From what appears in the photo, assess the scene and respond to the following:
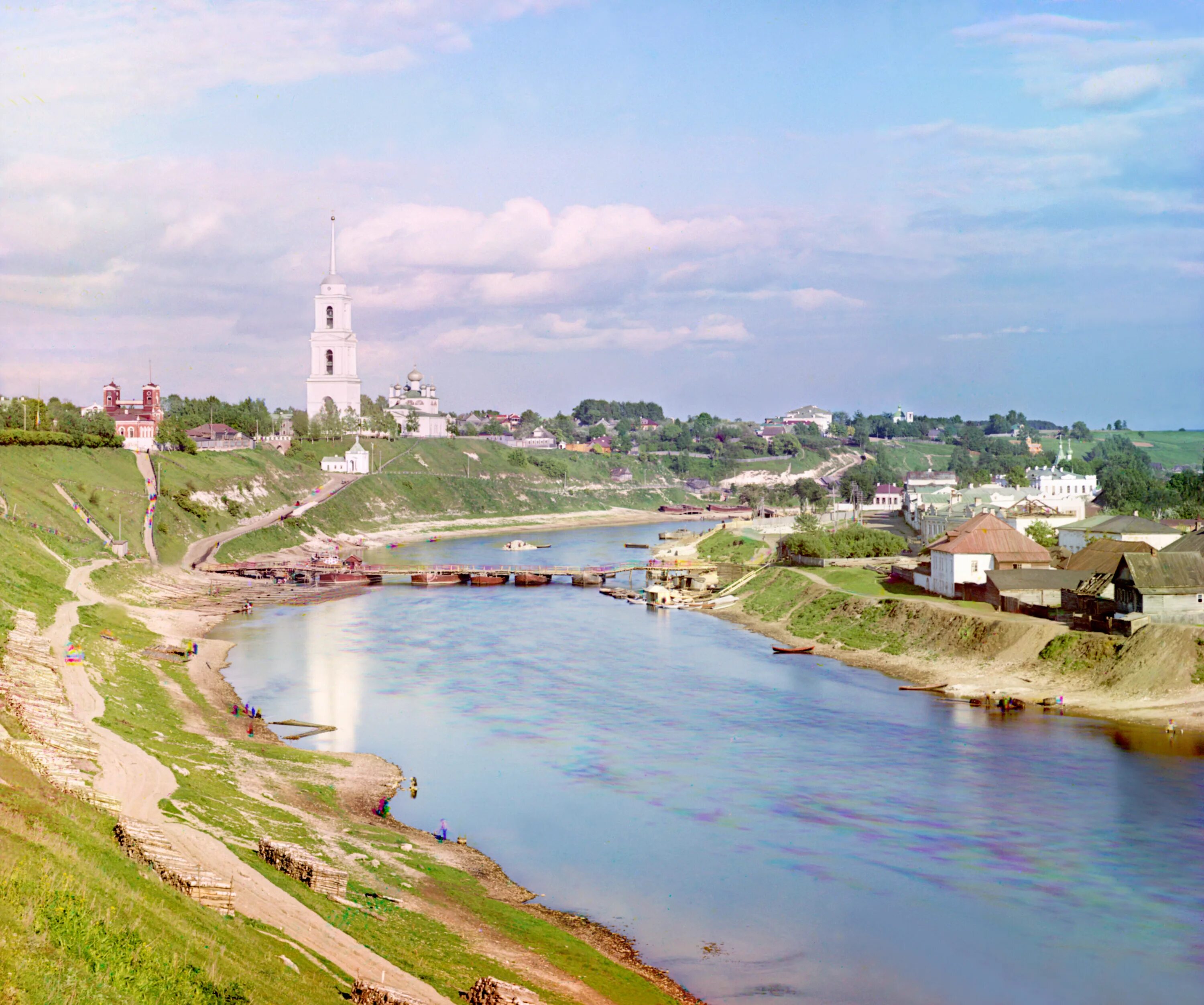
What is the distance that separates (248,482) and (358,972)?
120m

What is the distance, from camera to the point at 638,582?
107m

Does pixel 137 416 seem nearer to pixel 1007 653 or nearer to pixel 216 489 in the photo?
pixel 216 489

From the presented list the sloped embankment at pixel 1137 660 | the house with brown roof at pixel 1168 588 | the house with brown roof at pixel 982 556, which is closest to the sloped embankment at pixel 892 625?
the sloped embankment at pixel 1137 660

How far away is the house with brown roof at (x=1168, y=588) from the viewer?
55344 millimetres

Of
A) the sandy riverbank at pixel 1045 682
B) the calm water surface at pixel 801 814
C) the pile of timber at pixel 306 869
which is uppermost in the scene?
the pile of timber at pixel 306 869

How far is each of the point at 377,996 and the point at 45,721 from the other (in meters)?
19.8

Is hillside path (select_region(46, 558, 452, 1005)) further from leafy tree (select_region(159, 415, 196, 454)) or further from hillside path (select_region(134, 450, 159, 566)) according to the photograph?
leafy tree (select_region(159, 415, 196, 454))

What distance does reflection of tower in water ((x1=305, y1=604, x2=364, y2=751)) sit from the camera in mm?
49441

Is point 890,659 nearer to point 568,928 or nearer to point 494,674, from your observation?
point 494,674

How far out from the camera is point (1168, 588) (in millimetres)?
55312

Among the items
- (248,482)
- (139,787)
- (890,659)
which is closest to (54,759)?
(139,787)

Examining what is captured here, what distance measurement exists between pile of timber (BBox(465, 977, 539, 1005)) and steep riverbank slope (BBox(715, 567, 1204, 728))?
3562 cm

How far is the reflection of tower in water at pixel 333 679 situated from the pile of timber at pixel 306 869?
17.5 metres

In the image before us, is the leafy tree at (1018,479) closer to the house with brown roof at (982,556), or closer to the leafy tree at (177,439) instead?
the house with brown roof at (982,556)
